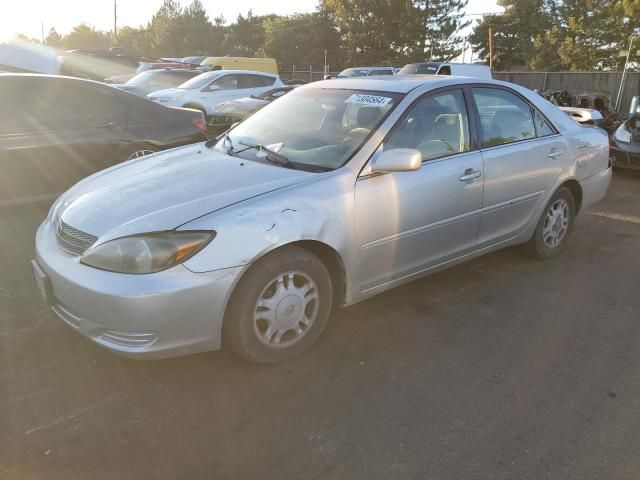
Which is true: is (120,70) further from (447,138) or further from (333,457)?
(333,457)

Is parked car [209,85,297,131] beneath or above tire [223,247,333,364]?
above

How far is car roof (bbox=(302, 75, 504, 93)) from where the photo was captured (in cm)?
359

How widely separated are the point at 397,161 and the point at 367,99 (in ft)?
2.47

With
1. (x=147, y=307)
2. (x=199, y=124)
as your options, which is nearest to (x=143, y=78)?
(x=199, y=124)

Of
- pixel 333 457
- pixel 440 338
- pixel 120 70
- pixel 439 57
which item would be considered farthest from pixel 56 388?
pixel 439 57

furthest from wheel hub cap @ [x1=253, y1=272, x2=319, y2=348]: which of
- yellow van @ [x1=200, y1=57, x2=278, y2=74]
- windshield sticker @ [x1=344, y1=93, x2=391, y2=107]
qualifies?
yellow van @ [x1=200, y1=57, x2=278, y2=74]

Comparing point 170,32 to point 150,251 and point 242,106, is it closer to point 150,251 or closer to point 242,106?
point 242,106

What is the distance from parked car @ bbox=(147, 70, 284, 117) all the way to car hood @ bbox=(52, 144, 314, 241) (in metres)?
8.43

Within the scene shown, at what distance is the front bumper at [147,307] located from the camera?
8.05ft

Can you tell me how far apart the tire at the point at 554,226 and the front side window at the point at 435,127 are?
4.07 feet

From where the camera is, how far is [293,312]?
2898 mm

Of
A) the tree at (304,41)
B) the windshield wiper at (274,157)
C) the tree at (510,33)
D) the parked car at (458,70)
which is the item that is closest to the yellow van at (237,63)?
the parked car at (458,70)

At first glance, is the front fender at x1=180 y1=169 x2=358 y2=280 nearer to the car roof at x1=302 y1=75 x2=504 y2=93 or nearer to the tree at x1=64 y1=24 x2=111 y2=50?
the car roof at x1=302 y1=75 x2=504 y2=93

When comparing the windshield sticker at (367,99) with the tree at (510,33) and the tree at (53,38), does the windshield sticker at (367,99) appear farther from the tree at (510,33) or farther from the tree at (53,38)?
the tree at (53,38)
